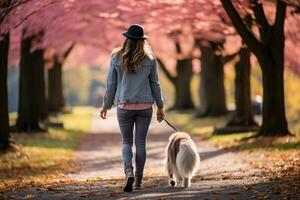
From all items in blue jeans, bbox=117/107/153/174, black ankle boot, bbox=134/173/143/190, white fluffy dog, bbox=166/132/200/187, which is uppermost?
blue jeans, bbox=117/107/153/174

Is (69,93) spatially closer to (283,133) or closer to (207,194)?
(283,133)

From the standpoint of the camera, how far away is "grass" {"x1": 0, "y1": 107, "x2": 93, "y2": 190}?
1441cm

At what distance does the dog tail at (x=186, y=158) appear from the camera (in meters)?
10.6

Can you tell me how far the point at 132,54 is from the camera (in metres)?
10.3

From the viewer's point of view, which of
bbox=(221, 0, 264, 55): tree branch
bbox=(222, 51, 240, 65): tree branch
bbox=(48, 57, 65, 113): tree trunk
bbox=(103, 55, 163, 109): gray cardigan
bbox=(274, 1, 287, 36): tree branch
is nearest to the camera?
bbox=(103, 55, 163, 109): gray cardigan

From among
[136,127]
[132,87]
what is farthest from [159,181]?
[132,87]

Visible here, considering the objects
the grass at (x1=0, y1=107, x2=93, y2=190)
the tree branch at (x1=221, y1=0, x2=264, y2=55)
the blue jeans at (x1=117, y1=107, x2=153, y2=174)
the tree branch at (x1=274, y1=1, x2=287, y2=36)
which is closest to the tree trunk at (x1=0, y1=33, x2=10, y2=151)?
the grass at (x1=0, y1=107, x2=93, y2=190)

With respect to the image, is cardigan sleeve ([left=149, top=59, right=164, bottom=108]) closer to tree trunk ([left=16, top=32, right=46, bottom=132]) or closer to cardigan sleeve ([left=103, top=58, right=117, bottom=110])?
cardigan sleeve ([left=103, top=58, right=117, bottom=110])

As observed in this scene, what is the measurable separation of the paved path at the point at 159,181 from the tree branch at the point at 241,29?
2921 mm

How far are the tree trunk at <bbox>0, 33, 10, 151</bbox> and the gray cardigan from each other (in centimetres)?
834

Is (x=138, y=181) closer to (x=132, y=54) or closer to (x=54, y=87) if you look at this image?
(x=132, y=54)

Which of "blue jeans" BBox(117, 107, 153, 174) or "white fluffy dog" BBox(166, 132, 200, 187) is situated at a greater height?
"blue jeans" BBox(117, 107, 153, 174)

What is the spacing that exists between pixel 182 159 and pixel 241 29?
10428 mm

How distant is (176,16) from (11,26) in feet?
33.0
